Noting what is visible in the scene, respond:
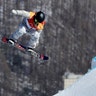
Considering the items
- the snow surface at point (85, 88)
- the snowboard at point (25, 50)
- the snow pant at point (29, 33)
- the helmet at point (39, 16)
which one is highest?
the helmet at point (39, 16)

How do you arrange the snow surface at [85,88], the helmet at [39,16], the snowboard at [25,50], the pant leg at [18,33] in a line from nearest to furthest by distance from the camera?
the snow surface at [85,88] < the helmet at [39,16] < the pant leg at [18,33] < the snowboard at [25,50]

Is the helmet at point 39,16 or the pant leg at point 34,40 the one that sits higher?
the helmet at point 39,16

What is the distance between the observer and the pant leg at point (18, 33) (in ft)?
28.3

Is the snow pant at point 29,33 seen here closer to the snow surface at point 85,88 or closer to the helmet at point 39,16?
the helmet at point 39,16

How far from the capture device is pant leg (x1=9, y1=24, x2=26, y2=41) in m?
8.62

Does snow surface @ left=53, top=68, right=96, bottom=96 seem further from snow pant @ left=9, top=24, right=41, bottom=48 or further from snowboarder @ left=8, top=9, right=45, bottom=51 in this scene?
snow pant @ left=9, top=24, right=41, bottom=48

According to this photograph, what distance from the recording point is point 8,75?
964 centimetres

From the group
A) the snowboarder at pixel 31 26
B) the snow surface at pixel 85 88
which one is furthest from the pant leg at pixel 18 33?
the snow surface at pixel 85 88

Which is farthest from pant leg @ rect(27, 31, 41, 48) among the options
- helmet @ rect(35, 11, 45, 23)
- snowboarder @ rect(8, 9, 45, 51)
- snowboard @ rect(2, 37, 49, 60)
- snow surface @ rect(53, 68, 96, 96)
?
snow surface @ rect(53, 68, 96, 96)

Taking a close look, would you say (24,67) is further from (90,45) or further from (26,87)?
(90,45)

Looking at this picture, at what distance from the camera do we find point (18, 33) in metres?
8.72

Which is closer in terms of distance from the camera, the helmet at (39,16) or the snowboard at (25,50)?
the helmet at (39,16)

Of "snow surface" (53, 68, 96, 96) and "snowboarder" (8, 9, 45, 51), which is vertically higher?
"snowboarder" (8, 9, 45, 51)

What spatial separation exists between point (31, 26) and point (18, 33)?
47 cm
